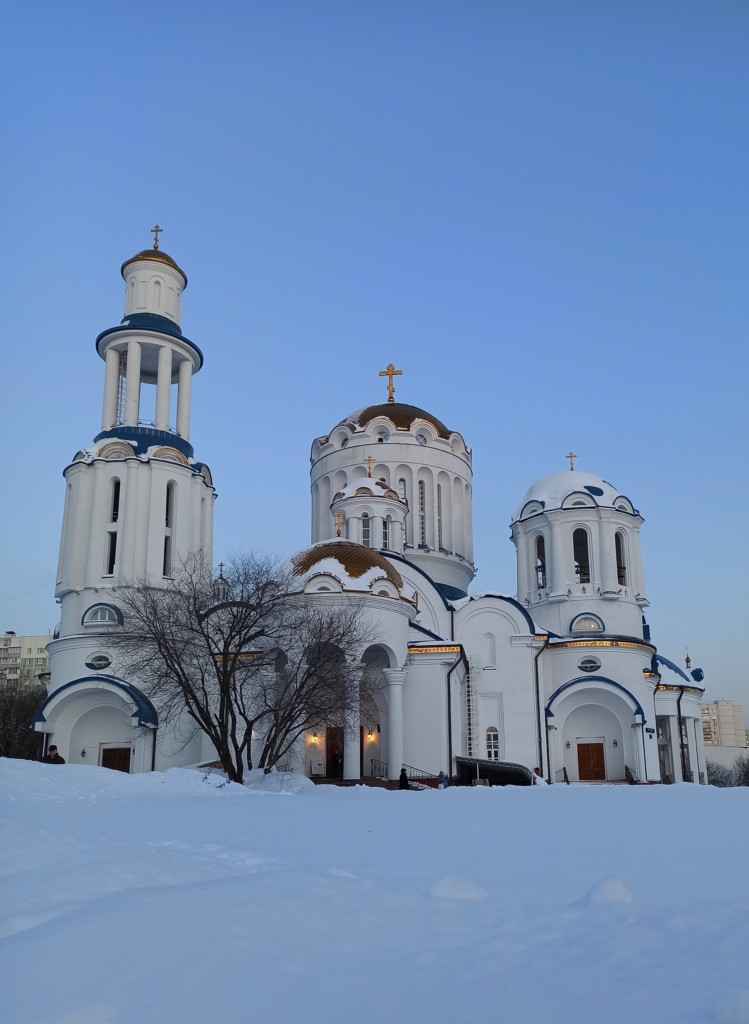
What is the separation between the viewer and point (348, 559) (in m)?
29.3

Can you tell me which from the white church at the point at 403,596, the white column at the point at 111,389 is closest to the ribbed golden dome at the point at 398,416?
the white church at the point at 403,596

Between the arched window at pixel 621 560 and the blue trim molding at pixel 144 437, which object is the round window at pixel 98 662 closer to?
the blue trim molding at pixel 144 437

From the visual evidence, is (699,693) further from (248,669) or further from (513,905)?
(513,905)

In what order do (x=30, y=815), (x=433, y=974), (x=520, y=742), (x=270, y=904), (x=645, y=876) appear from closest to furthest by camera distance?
(x=433, y=974), (x=270, y=904), (x=645, y=876), (x=30, y=815), (x=520, y=742)

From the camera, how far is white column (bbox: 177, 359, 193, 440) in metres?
34.8

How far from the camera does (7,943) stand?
4.13 meters

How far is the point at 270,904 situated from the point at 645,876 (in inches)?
101

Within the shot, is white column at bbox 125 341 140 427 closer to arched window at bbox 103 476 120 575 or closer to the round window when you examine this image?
arched window at bbox 103 476 120 575

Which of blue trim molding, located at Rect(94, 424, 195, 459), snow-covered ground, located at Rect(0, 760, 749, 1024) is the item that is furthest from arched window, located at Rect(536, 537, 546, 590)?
snow-covered ground, located at Rect(0, 760, 749, 1024)

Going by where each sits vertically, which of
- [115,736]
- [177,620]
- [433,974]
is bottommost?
[433,974]

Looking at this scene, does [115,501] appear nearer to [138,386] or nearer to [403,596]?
[138,386]

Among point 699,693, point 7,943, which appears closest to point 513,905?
point 7,943

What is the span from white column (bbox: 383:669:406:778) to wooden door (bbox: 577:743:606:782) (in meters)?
8.47

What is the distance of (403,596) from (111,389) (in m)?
13.5
